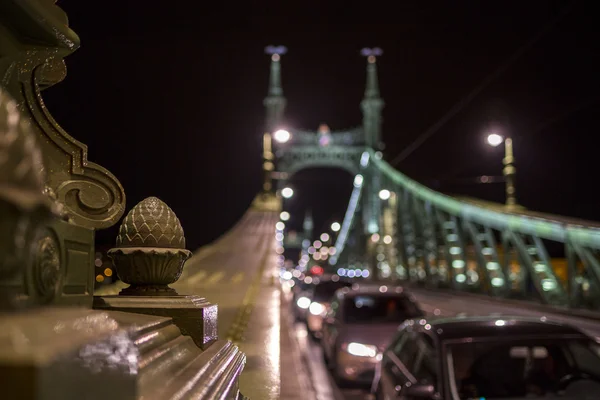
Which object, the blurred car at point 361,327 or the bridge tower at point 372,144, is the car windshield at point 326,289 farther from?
the bridge tower at point 372,144

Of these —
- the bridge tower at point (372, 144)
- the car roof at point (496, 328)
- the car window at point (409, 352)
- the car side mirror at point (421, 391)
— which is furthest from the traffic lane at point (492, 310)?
the bridge tower at point (372, 144)

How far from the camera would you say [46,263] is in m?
1.93

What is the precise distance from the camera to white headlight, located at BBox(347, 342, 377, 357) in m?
10.3

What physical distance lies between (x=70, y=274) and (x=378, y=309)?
32.6 feet

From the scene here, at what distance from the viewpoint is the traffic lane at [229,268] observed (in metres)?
10.9

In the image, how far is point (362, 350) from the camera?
33.9ft

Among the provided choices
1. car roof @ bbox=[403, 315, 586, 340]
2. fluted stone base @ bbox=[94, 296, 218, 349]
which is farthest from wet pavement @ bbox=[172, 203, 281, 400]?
car roof @ bbox=[403, 315, 586, 340]

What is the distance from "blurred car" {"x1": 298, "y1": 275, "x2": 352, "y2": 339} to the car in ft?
34.7

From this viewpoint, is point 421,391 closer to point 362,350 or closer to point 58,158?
point 58,158

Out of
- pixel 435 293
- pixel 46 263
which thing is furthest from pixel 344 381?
pixel 435 293

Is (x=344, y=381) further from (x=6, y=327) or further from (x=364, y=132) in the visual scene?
(x=364, y=132)

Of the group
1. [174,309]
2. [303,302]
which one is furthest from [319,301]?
[174,309]

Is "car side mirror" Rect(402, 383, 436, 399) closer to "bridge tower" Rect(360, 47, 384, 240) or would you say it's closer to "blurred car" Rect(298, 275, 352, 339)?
"blurred car" Rect(298, 275, 352, 339)

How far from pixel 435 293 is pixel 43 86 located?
33.0m
